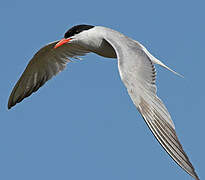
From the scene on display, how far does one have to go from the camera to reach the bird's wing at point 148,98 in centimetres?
752

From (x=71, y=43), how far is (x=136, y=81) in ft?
9.28

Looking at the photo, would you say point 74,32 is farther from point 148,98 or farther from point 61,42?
point 148,98

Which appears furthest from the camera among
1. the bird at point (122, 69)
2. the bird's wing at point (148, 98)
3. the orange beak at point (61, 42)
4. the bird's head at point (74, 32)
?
the bird's head at point (74, 32)

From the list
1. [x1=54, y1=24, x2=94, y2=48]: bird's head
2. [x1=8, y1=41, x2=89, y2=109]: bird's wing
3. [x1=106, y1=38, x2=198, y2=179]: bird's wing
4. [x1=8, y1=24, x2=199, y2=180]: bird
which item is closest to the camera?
[x1=106, y1=38, x2=198, y2=179]: bird's wing

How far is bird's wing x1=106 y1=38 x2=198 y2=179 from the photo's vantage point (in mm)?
7521

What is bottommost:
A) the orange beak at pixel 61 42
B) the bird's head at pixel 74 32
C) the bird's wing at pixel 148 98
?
the bird's wing at pixel 148 98

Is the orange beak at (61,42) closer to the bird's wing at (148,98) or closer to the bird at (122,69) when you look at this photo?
the bird at (122,69)

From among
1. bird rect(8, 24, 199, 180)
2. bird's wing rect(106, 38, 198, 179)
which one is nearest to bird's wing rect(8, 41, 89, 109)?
bird rect(8, 24, 199, 180)

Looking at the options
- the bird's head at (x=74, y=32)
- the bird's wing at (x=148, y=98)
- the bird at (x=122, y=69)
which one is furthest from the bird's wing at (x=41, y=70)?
the bird's wing at (x=148, y=98)

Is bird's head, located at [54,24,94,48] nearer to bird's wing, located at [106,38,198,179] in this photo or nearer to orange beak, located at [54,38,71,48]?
orange beak, located at [54,38,71,48]

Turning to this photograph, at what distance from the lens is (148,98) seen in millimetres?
8250

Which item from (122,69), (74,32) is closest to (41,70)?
(74,32)

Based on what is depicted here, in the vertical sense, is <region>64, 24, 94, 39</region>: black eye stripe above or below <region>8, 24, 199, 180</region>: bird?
above

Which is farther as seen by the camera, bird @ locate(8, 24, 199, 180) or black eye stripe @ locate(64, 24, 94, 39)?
black eye stripe @ locate(64, 24, 94, 39)
